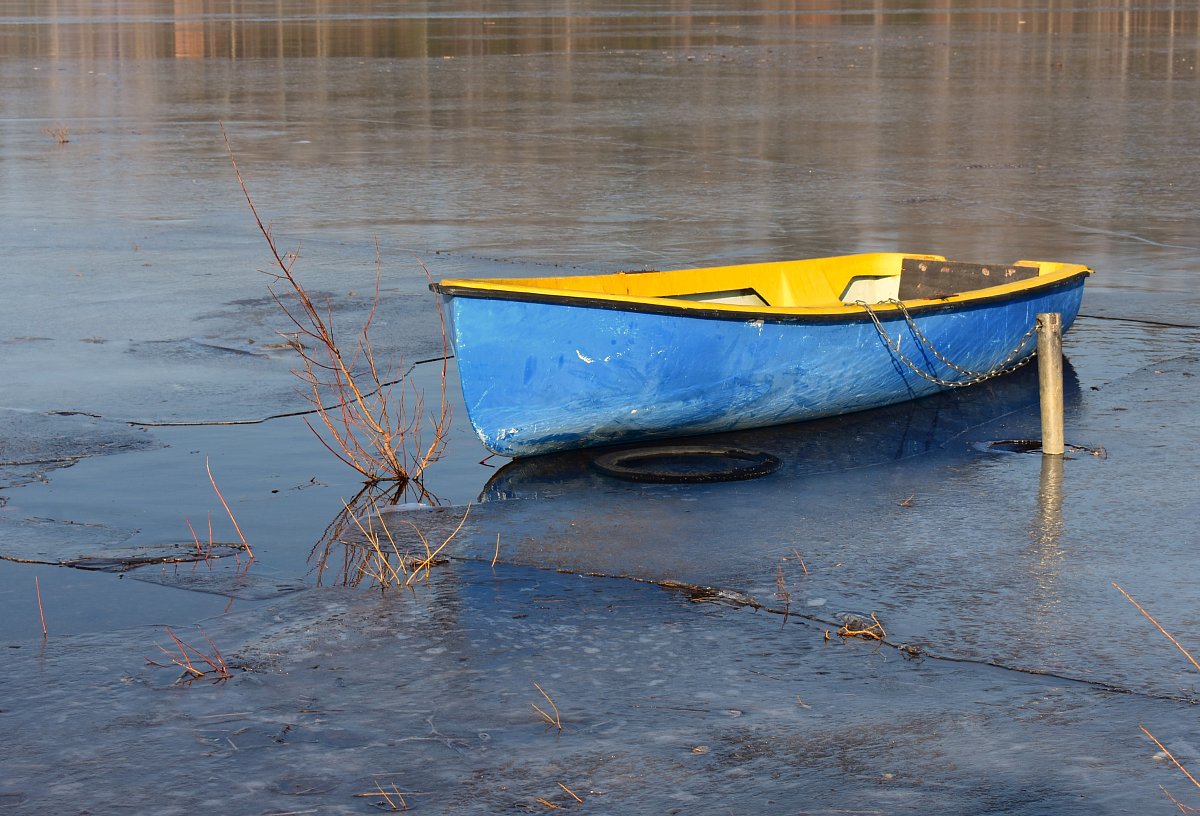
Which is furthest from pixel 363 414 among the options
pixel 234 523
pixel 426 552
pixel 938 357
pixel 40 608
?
pixel 938 357

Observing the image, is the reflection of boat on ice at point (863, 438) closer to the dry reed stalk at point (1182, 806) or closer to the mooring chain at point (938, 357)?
the mooring chain at point (938, 357)

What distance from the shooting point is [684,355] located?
8.98 metres

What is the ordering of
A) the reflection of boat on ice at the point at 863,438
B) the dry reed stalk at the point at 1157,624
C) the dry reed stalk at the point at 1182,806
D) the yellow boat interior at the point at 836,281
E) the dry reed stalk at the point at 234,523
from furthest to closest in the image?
the yellow boat interior at the point at 836,281 → the reflection of boat on ice at the point at 863,438 → the dry reed stalk at the point at 234,523 → the dry reed stalk at the point at 1157,624 → the dry reed stalk at the point at 1182,806

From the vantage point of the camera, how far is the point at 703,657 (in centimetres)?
598

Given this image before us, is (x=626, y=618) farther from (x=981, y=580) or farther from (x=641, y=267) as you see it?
(x=641, y=267)

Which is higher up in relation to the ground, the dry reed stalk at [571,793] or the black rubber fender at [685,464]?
the black rubber fender at [685,464]

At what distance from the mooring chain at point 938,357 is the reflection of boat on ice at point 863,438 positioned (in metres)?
0.10

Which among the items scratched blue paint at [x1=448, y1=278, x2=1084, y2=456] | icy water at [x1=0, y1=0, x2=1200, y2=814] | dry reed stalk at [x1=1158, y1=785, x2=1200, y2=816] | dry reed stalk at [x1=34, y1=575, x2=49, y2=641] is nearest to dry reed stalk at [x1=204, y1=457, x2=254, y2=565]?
icy water at [x1=0, y1=0, x2=1200, y2=814]

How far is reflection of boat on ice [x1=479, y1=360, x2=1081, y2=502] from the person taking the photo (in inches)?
339

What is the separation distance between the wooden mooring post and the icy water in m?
0.14

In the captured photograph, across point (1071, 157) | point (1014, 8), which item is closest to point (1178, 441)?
point (1071, 157)

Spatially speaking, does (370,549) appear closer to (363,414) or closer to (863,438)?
(363,414)

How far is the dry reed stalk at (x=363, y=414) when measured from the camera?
27.9 feet

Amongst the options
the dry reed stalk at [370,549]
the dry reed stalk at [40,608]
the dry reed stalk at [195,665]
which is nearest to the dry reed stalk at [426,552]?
the dry reed stalk at [370,549]
